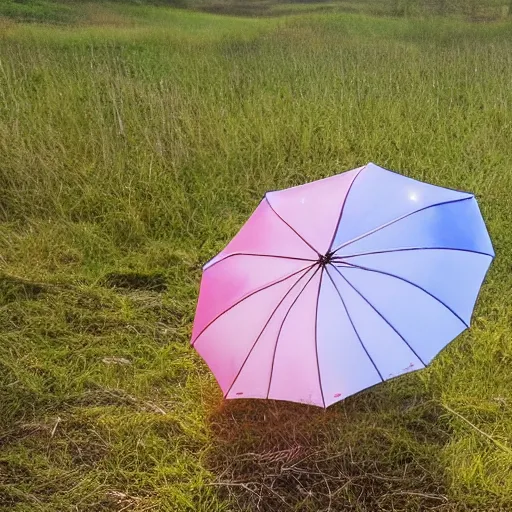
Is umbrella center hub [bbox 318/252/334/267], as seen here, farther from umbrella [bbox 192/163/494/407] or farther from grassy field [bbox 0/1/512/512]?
grassy field [bbox 0/1/512/512]

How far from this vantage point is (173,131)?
4.07 m

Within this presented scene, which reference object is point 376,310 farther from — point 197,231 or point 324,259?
point 197,231

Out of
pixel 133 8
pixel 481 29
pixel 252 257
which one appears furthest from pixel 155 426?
pixel 481 29

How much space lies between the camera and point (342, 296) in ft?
5.73

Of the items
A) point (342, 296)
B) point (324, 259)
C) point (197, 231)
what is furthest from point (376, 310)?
point (197, 231)

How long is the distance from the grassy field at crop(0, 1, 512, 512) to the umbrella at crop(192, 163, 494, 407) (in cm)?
44

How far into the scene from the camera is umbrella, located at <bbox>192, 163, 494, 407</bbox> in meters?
1.76

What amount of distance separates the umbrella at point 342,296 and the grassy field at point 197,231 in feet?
1.43

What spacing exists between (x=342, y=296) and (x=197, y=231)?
180 cm

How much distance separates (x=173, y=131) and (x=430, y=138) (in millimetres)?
1725

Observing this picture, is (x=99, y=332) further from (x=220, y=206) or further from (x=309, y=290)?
(x=309, y=290)

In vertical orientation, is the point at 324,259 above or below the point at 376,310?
above

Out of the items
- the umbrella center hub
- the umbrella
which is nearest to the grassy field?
the umbrella

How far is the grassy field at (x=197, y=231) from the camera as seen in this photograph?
2047 millimetres
